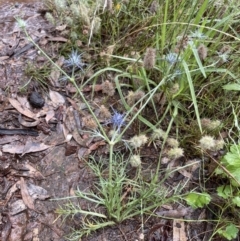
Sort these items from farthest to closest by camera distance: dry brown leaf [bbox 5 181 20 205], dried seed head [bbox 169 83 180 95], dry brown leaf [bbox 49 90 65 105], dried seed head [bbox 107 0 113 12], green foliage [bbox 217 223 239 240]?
dried seed head [bbox 107 0 113 12]
dry brown leaf [bbox 49 90 65 105]
dried seed head [bbox 169 83 180 95]
dry brown leaf [bbox 5 181 20 205]
green foliage [bbox 217 223 239 240]

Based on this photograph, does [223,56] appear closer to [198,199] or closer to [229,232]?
[198,199]

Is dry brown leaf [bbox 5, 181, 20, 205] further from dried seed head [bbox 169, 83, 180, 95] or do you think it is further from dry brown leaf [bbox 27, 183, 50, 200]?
dried seed head [bbox 169, 83, 180, 95]

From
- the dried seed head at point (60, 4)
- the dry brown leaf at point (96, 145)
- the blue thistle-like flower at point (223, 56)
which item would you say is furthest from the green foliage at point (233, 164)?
the dried seed head at point (60, 4)

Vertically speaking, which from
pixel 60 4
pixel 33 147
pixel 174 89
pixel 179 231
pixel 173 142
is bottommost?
pixel 179 231

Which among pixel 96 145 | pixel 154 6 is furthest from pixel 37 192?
pixel 154 6

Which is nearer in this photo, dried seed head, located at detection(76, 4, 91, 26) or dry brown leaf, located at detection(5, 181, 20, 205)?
dry brown leaf, located at detection(5, 181, 20, 205)

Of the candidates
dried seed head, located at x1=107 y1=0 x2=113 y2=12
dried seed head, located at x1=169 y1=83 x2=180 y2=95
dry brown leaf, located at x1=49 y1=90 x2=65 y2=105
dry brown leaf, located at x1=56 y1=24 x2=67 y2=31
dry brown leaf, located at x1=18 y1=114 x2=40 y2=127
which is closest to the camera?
dried seed head, located at x1=169 y1=83 x2=180 y2=95

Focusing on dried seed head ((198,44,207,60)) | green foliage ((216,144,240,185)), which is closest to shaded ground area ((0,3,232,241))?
green foliage ((216,144,240,185))
